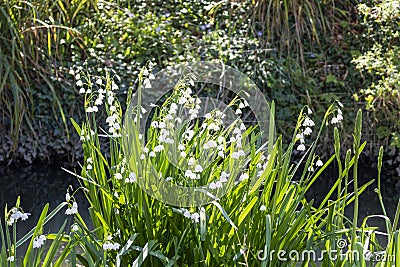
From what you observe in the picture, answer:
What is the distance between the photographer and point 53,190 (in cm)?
546

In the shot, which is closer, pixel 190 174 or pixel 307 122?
pixel 190 174

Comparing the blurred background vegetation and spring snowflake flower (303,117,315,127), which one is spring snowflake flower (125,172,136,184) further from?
the blurred background vegetation

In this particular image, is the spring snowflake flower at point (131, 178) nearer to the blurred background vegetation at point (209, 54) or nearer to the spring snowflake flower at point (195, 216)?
the spring snowflake flower at point (195, 216)

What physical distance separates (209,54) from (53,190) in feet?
5.65

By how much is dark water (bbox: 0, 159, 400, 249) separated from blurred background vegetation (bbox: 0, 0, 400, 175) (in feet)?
0.51

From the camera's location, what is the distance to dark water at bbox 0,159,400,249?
4.97m

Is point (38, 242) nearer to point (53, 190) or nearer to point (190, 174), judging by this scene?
point (190, 174)

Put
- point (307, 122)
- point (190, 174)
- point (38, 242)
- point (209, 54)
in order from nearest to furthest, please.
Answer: point (38, 242), point (190, 174), point (307, 122), point (209, 54)

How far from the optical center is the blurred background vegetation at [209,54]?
5.70m

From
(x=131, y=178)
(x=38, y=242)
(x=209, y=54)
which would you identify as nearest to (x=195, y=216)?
(x=131, y=178)

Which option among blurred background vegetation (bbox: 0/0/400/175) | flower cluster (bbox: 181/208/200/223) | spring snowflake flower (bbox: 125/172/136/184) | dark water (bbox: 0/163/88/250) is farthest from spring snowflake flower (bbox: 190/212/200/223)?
blurred background vegetation (bbox: 0/0/400/175)

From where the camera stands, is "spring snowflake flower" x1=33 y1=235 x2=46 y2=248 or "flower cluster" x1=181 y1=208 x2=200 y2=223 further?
"flower cluster" x1=181 y1=208 x2=200 y2=223

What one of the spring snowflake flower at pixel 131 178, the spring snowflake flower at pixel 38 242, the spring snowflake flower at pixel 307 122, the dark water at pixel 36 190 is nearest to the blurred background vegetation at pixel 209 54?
the dark water at pixel 36 190

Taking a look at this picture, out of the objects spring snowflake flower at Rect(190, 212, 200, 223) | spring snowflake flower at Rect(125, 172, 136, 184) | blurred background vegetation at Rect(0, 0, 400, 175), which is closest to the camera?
spring snowflake flower at Rect(190, 212, 200, 223)
